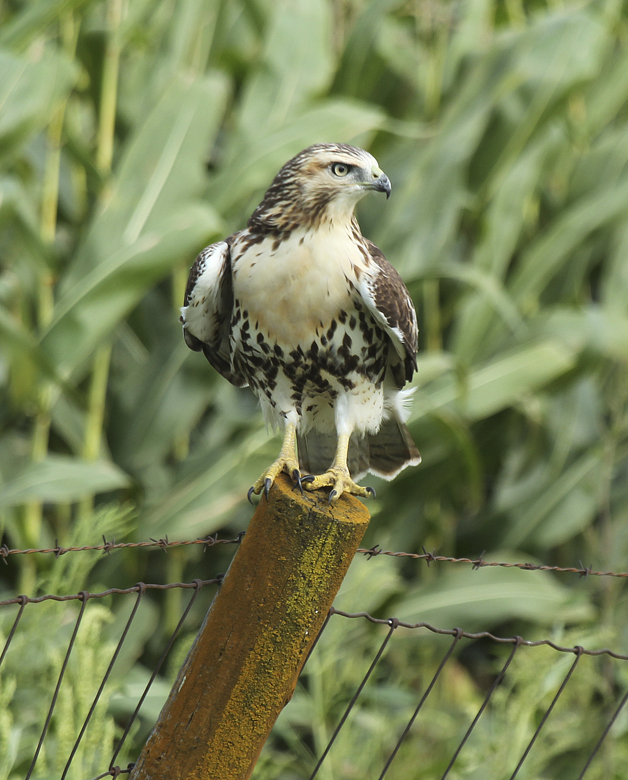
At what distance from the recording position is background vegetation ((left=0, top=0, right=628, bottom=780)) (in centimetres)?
321

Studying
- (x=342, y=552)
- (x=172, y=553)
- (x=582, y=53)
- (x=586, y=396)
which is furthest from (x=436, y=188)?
(x=342, y=552)

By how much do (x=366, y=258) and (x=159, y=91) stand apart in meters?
2.13

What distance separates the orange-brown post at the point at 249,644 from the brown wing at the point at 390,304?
64 centimetres

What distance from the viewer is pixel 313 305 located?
2002 millimetres

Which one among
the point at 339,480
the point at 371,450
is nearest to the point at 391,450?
the point at 371,450

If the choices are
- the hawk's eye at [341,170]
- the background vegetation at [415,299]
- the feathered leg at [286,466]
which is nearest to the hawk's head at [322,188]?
the hawk's eye at [341,170]

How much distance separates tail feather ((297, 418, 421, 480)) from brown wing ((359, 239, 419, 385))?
0.33 metres

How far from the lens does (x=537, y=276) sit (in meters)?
4.15

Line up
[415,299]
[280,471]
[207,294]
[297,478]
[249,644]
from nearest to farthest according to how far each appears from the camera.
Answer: [249,644] → [297,478] → [280,471] → [207,294] → [415,299]

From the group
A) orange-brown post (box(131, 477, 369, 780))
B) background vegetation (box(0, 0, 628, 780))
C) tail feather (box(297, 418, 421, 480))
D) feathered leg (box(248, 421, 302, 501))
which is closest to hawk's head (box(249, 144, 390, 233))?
feathered leg (box(248, 421, 302, 501))

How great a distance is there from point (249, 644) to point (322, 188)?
1.11 metres

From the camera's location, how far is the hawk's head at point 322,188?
2.04m

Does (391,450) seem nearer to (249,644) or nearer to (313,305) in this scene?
(313,305)

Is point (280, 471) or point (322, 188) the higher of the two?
point (322, 188)
